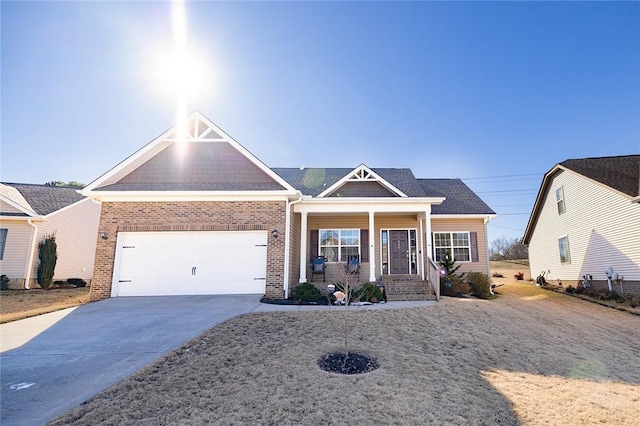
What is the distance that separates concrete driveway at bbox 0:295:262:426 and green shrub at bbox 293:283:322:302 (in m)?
1.30

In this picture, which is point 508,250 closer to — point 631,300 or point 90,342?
point 631,300

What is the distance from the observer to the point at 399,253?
13859mm

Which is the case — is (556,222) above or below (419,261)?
above

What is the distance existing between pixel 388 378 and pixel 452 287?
28.4ft

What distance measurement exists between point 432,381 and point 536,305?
9117 millimetres

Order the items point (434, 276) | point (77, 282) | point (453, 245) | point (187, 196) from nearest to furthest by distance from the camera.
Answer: point (187, 196), point (434, 276), point (453, 245), point (77, 282)

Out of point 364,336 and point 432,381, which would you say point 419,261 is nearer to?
point 364,336

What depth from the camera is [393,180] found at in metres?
15.0

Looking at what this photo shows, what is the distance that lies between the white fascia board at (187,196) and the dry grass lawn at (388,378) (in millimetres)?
4253

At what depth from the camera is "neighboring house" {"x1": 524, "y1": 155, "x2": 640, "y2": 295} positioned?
1183 centimetres

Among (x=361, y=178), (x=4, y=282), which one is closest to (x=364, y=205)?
(x=361, y=178)

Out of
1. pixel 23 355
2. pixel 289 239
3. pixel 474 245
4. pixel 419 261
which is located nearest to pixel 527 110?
pixel 474 245

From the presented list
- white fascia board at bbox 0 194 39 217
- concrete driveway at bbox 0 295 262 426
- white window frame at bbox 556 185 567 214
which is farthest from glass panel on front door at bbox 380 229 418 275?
white fascia board at bbox 0 194 39 217

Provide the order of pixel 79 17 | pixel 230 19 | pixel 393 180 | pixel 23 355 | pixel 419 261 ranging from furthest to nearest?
pixel 393 180 → pixel 419 261 → pixel 230 19 → pixel 79 17 → pixel 23 355
